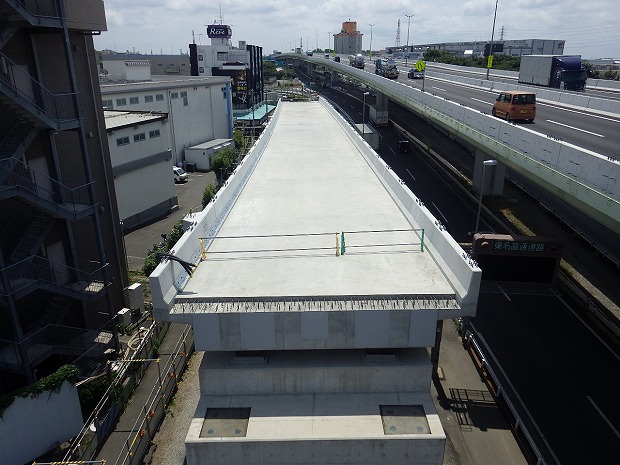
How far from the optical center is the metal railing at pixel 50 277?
16797 millimetres

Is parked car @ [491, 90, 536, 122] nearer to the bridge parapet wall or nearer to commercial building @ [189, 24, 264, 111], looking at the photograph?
the bridge parapet wall

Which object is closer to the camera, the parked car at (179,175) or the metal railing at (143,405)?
the metal railing at (143,405)

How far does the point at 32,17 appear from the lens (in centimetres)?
1592

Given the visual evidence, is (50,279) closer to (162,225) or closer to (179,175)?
(162,225)

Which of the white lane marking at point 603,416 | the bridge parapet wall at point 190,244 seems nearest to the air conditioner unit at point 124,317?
the bridge parapet wall at point 190,244

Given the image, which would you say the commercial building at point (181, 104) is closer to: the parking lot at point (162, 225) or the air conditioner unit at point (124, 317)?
the parking lot at point (162, 225)

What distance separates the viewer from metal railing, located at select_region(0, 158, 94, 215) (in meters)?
15.9

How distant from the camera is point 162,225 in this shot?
3759 cm

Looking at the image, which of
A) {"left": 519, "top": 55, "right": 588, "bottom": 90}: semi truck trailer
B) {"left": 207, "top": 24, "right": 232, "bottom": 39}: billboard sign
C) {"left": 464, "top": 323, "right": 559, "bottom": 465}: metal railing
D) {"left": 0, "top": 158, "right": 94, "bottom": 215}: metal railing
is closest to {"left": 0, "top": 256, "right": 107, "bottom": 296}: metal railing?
{"left": 0, "top": 158, "right": 94, "bottom": 215}: metal railing

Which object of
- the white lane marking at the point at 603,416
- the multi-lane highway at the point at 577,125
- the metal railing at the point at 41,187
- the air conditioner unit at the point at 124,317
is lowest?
the white lane marking at the point at 603,416

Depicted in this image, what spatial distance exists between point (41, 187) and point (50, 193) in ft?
2.59

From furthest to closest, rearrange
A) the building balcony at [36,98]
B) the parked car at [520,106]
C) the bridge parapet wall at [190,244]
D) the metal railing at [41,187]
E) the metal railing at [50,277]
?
the parked car at [520,106], the metal railing at [50,277], the metal railing at [41,187], the building balcony at [36,98], the bridge parapet wall at [190,244]

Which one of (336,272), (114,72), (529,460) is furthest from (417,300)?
(114,72)

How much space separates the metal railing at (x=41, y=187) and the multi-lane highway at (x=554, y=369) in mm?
20290
